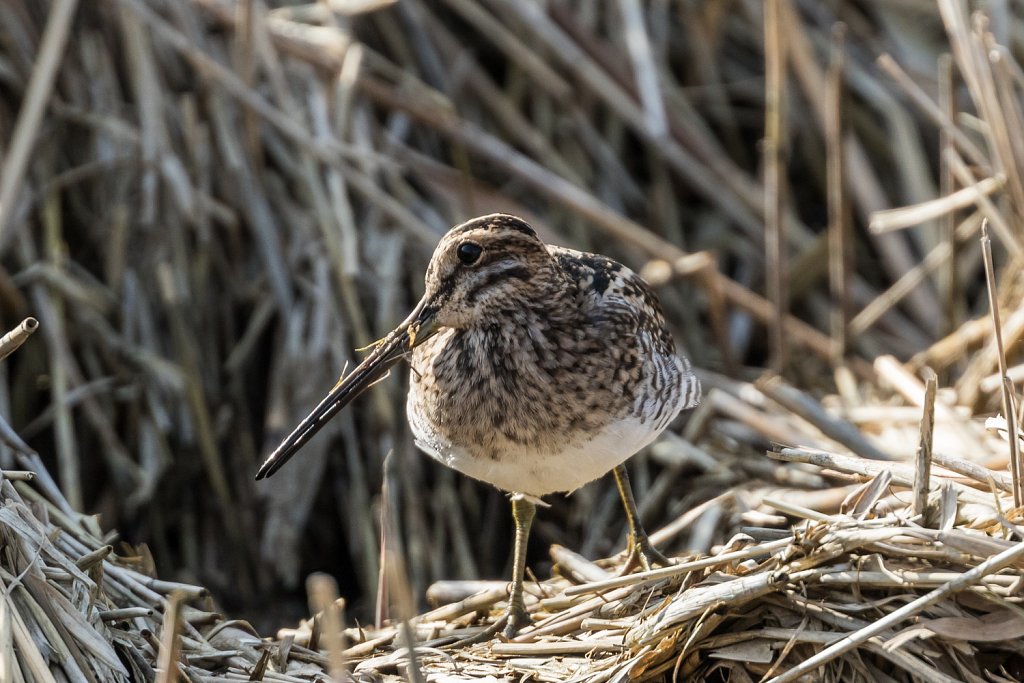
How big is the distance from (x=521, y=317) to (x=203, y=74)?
1905mm

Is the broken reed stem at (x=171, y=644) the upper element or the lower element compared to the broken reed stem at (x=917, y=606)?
upper

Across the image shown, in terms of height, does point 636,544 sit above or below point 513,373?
below

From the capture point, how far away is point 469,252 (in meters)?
2.88

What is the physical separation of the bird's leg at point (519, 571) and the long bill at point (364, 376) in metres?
0.61

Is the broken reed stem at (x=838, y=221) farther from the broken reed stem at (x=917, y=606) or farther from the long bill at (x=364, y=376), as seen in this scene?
the broken reed stem at (x=917, y=606)

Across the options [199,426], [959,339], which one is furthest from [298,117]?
[959,339]

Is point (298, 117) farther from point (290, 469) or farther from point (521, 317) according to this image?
point (521, 317)

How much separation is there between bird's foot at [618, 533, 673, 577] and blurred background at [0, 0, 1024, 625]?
0.91ft

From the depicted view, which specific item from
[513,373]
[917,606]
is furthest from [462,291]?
[917,606]

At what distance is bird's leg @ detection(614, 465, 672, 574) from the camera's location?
333 cm

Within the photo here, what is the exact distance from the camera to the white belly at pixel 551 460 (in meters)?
2.87

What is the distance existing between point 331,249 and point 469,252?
4.80 ft

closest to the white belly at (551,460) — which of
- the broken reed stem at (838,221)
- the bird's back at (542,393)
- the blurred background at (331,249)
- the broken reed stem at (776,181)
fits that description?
the bird's back at (542,393)

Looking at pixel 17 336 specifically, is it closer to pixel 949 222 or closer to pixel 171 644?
pixel 171 644
